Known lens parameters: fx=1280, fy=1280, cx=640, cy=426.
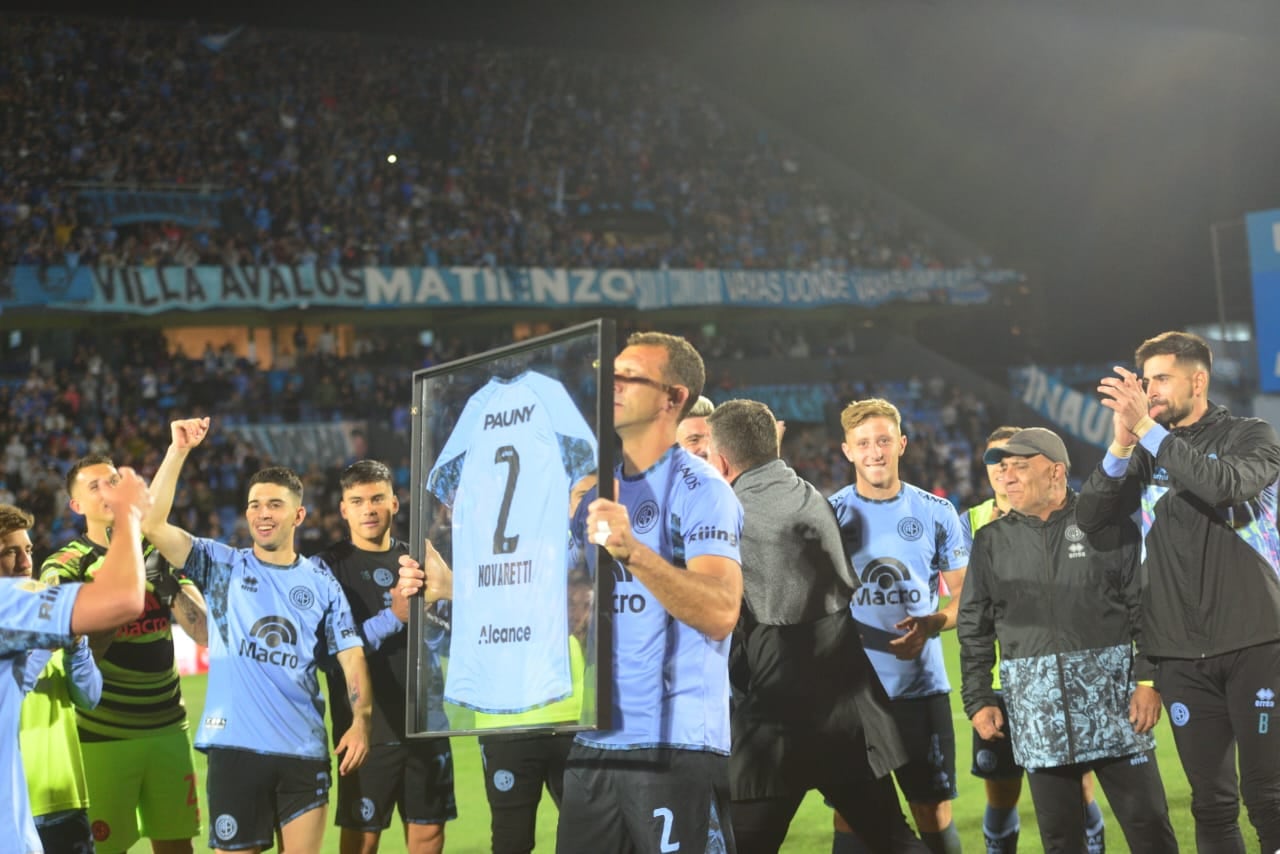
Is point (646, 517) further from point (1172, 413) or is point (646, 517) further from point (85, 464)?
point (85, 464)

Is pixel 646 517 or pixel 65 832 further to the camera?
pixel 65 832

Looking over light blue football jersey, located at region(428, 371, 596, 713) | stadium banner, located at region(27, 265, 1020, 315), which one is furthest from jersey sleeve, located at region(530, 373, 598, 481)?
stadium banner, located at region(27, 265, 1020, 315)

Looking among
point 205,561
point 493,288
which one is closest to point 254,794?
point 205,561

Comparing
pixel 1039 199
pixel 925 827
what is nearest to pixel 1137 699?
pixel 925 827

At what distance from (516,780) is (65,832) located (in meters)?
1.79

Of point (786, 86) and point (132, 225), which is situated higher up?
point (786, 86)

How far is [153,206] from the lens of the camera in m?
27.6

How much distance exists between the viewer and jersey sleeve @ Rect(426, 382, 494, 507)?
3.81 metres

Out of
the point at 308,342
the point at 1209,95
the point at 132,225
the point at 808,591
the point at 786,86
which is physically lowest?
the point at 808,591

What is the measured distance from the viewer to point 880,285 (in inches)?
1256

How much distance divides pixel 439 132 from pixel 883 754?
30050 mm

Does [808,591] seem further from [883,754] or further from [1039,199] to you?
[1039,199]

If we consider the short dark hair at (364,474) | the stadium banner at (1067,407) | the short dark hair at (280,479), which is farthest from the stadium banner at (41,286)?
the stadium banner at (1067,407)

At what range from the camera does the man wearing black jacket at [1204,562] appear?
4.71 m
